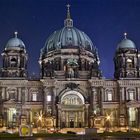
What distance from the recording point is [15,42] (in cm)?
10344

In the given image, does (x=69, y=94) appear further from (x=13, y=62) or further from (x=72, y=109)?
(x=13, y=62)

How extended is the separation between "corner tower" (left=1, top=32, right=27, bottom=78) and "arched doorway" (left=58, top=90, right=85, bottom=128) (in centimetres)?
1208

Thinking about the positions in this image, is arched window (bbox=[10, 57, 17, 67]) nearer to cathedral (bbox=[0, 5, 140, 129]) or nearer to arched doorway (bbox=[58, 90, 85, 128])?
cathedral (bbox=[0, 5, 140, 129])

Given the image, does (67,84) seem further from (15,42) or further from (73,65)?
(15,42)

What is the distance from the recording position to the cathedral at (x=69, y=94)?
96.0m

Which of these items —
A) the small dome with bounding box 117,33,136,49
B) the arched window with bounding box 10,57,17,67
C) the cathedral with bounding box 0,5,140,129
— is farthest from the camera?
the small dome with bounding box 117,33,136,49

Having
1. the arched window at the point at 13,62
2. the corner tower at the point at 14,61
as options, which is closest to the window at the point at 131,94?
the corner tower at the point at 14,61

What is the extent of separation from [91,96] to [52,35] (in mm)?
27802

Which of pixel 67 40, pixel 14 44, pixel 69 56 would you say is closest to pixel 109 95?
pixel 69 56

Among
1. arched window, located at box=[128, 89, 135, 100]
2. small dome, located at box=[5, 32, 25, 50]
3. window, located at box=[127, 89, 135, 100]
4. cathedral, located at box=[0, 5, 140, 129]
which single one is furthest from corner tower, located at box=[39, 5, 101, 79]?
small dome, located at box=[5, 32, 25, 50]

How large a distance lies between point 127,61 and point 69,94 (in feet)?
57.2

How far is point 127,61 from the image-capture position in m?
104

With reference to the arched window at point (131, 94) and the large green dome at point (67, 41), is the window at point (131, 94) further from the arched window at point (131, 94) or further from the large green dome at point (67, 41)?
the large green dome at point (67, 41)

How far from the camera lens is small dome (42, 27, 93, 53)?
110531mm
